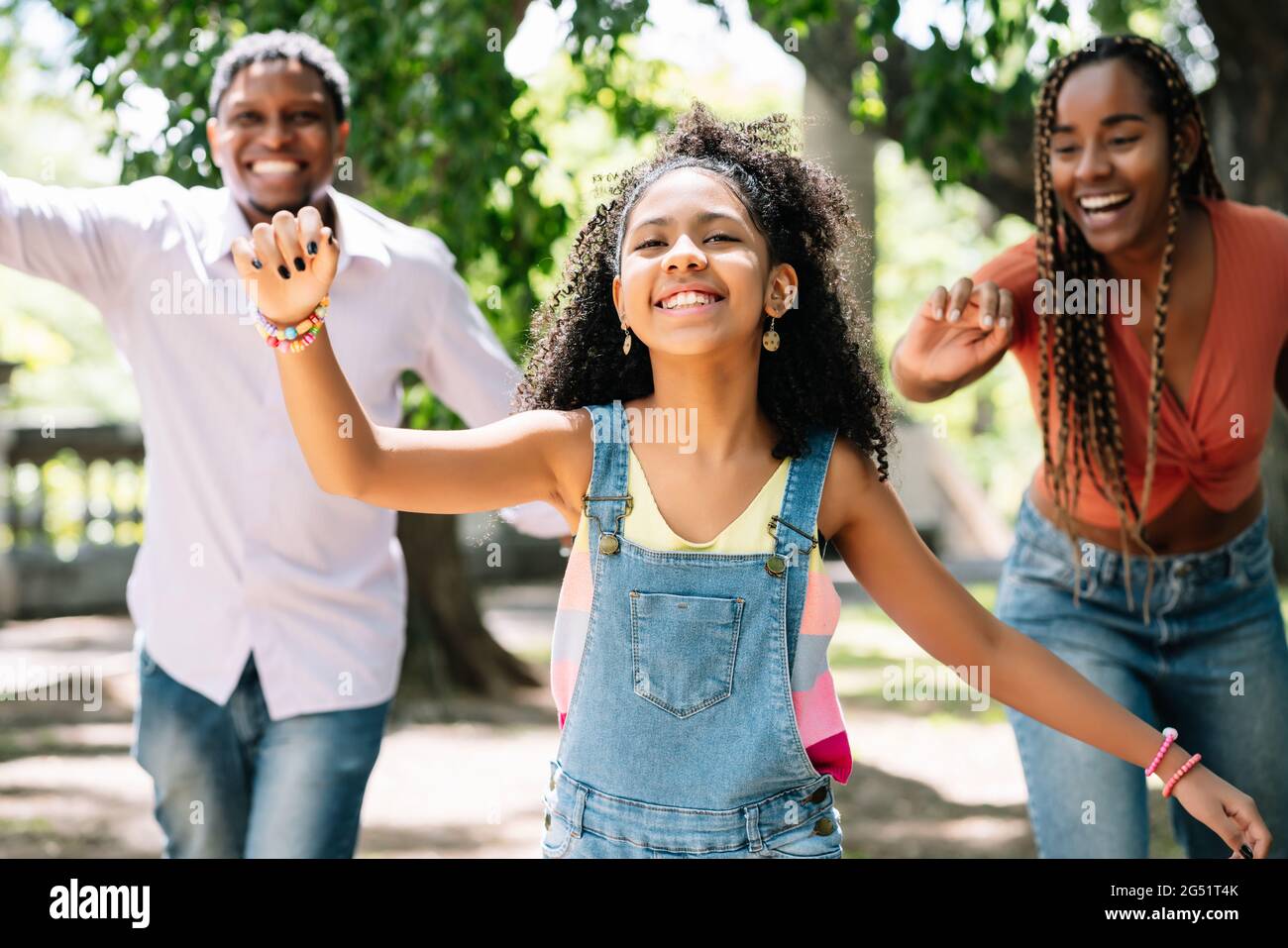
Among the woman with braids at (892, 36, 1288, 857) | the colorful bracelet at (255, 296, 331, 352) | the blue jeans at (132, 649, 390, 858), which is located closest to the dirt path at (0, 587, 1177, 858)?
the blue jeans at (132, 649, 390, 858)

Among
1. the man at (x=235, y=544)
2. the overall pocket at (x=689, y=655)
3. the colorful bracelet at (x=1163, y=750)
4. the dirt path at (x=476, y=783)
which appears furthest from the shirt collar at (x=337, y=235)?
the dirt path at (x=476, y=783)

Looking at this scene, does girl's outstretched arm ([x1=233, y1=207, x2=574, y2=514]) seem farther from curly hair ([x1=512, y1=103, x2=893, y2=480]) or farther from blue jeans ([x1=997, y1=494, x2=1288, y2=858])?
blue jeans ([x1=997, y1=494, x2=1288, y2=858])

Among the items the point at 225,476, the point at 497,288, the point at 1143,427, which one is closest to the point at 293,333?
the point at 225,476

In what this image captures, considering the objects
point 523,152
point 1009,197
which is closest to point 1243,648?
point 523,152

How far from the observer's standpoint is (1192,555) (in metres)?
3.30

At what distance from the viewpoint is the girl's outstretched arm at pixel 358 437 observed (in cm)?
212

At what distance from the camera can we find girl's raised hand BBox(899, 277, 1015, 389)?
2.97 meters

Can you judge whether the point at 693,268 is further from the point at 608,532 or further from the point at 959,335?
the point at 959,335

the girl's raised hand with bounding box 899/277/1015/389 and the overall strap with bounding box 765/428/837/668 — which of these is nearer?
the overall strap with bounding box 765/428/837/668

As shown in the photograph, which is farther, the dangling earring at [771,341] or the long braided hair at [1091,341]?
the long braided hair at [1091,341]

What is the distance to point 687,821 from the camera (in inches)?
92.8

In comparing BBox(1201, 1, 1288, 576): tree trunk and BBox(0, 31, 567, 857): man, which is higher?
BBox(1201, 1, 1288, 576): tree trunk

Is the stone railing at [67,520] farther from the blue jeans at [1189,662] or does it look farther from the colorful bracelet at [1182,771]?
the colorful bracelet at [1182,771]

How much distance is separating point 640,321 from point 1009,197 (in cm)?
743
